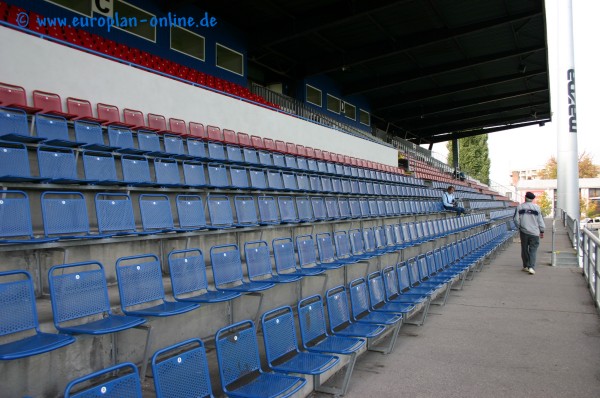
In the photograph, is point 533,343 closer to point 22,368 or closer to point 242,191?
point 242,191

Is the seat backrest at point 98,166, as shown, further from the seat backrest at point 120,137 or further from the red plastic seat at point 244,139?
the red plastic seat at point 244,139

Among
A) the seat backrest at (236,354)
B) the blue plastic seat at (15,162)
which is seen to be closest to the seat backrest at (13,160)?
the blue plastic seat at (15,162)

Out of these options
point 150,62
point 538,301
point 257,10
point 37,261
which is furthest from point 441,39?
point 37,261

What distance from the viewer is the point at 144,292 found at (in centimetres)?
299

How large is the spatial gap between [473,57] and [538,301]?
13433 millimetres

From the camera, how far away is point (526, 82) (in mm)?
20484

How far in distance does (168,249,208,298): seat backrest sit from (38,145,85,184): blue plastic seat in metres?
1.36

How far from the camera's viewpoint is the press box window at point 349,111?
64.8 ft

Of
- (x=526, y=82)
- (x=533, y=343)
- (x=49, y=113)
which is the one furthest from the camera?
(x=526, y=82)

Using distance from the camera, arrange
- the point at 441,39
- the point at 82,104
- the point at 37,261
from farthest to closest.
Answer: the point at 441,39, the point at 82,104, the point at 37,261

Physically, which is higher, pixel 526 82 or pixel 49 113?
pixel 526 82

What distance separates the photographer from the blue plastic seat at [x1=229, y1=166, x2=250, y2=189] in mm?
5874

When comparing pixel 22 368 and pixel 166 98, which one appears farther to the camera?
pixel 166 98

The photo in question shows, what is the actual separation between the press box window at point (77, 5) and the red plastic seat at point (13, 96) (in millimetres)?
4538
